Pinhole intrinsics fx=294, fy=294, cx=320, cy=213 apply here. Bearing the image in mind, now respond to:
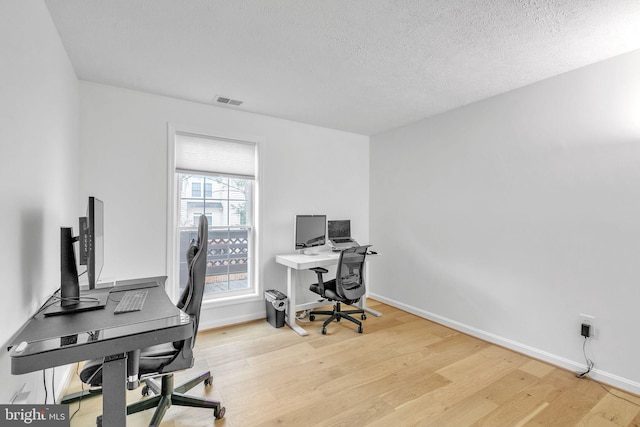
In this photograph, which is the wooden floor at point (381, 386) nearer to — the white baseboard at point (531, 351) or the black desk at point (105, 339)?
the white baseboard at point (531, 351)

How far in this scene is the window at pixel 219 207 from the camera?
10.7ft

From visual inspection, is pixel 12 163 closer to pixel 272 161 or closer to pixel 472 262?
pixel 272 161

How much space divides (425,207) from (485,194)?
0.79 meters

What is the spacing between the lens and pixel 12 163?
136 centimetres

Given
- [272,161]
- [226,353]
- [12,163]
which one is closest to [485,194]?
[272,161]

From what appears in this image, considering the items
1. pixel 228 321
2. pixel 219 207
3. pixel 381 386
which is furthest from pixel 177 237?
pixel 381 386

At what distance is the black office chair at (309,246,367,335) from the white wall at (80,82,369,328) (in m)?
0.69

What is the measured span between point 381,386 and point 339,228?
7.30 ft

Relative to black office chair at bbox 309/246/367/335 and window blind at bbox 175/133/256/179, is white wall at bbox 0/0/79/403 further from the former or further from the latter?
black office chair at bbox 309/246/367/335

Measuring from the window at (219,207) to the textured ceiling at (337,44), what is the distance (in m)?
0.63

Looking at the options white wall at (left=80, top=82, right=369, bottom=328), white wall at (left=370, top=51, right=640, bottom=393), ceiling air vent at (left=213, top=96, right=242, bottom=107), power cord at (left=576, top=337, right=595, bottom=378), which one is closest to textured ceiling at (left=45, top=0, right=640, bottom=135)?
ceiling air vent at (left=213, top=96, right=242, bottom=107)

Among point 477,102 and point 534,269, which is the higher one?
point 477,102

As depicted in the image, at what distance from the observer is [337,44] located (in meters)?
2.18

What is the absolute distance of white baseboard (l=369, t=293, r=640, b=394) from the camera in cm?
230
